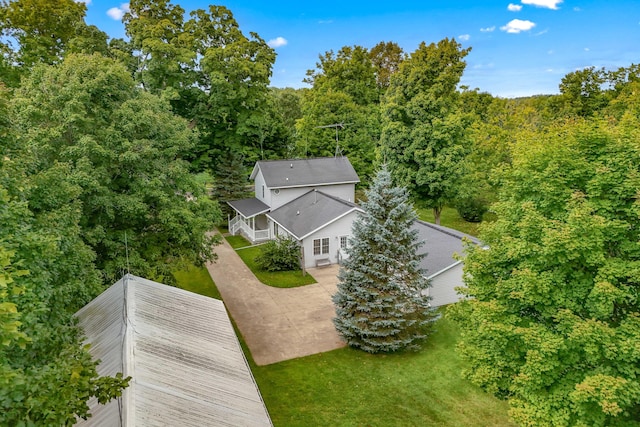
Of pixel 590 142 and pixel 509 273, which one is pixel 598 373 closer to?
pixel 509 273

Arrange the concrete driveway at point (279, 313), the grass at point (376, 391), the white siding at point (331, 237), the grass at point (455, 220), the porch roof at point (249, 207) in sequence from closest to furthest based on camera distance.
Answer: the grass at point (376, 391), the concrete driveway at point (279, 313), the white siding at point (331, 237), the porch roof at point (249, 207), the grass at point (455, 220)

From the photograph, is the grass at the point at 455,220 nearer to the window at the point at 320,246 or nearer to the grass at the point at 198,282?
the window at the point at 320,246

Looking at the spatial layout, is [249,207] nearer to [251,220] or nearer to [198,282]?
[251,220]

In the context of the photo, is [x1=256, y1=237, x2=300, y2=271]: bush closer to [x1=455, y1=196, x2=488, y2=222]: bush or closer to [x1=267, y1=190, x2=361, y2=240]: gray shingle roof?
[x1=267, y1=190, x2=361, y2=240]: gray shingle roof

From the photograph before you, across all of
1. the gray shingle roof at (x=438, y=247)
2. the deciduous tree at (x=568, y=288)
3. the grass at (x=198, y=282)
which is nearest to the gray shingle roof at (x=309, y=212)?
the gray shingle roof at (x=438, y=247)

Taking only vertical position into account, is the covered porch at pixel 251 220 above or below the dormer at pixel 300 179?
below

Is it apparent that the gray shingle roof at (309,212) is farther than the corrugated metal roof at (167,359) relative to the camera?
Yes
